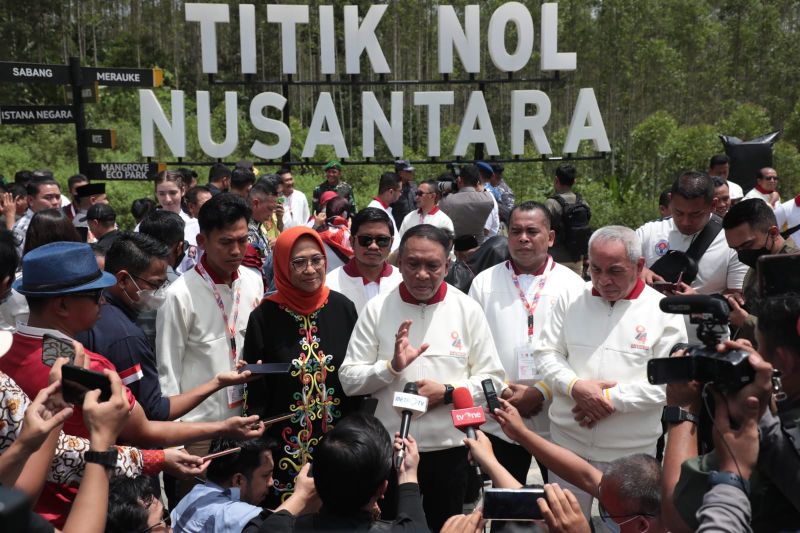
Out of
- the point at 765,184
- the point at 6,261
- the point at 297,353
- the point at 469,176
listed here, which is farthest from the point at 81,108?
the point at 765,184

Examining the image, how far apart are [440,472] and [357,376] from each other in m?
0.60

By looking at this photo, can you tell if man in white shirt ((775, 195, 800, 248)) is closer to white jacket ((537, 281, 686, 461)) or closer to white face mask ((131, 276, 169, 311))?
white jacket ((537, 281, 686, 461))

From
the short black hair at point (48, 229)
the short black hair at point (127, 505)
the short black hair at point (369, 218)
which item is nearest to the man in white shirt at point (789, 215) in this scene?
the short black hair at point (369, 218)

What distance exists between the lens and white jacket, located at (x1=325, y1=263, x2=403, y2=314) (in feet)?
16.1

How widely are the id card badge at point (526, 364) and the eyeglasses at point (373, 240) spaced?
1.02 metres

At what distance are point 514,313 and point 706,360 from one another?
213cm

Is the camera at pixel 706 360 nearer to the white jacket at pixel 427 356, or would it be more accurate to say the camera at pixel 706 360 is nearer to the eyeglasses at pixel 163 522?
the white jacket at pixel 427 356

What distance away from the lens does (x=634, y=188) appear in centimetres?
1878

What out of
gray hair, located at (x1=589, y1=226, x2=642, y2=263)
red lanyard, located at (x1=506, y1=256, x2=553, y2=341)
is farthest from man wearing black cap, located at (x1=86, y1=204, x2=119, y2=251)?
gray hair, located at (x1=589, y1=226, x2=642, y2=263)

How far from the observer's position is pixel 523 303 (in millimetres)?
4492

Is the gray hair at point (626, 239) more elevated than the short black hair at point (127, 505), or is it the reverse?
the gray hair at point (626, 239)

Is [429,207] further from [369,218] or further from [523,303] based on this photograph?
[523,303]

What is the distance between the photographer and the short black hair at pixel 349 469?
2.55m

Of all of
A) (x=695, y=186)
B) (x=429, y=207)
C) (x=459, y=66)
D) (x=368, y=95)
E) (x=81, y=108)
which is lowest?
(x=429, y=207)
